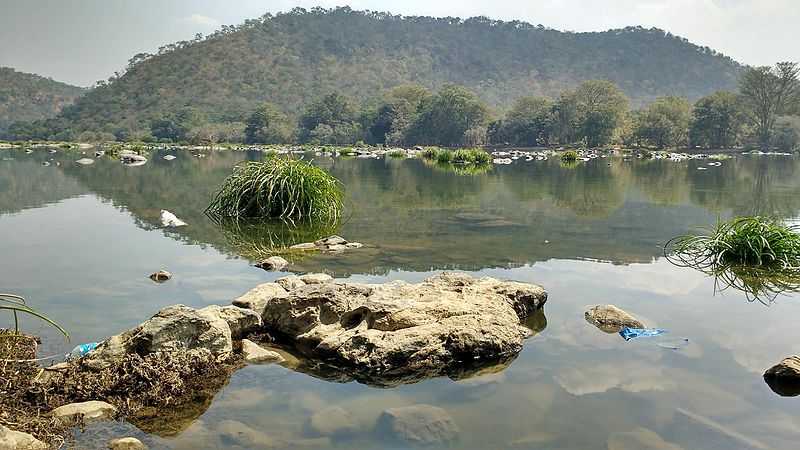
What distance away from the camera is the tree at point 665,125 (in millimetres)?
83500

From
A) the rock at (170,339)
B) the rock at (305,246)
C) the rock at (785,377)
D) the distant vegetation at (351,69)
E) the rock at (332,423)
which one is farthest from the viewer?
the distant vegetation at (351,69)

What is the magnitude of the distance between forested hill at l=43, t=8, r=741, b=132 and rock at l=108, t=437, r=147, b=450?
13807 cm

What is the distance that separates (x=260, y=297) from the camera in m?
7.81

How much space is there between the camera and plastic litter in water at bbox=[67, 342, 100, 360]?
6.12 meters

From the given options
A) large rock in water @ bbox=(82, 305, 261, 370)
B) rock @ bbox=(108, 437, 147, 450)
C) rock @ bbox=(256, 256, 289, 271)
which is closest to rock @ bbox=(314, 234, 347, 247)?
rock @ bbox=(256, 256, 289, 271)

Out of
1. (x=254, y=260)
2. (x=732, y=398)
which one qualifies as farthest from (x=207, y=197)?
(x=732, y=398)

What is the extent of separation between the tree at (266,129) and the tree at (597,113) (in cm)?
5078

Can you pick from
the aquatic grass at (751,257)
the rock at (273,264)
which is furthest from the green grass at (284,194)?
the aquatic grass at (751,257)

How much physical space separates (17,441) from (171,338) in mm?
1876

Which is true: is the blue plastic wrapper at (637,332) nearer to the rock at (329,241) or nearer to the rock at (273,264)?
the rock at (273,264)

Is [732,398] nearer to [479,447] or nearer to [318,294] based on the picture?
[479,447]

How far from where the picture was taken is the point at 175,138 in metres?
120

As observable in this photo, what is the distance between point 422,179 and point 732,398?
88.1 ft

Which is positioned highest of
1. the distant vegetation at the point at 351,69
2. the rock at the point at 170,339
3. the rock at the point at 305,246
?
the distant vegetation at the point at 351,69
